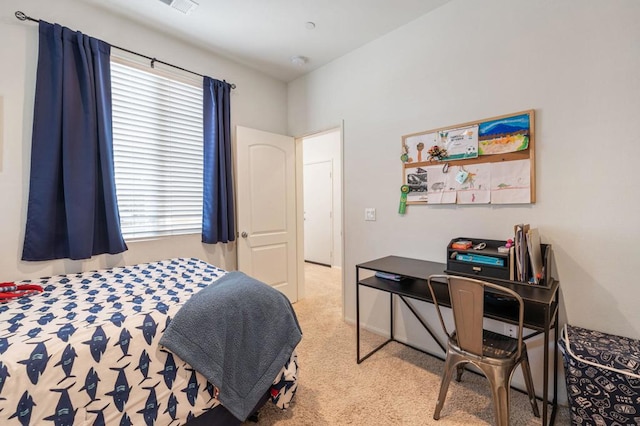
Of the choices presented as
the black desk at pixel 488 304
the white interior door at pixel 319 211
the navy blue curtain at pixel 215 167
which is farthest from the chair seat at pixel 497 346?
the white interior door at pixel 319 211

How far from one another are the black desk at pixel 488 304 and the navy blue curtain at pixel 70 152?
82.4 inches

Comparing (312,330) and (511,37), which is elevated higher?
(511,37)

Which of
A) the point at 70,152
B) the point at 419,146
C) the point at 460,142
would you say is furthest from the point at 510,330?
the point at 70,152

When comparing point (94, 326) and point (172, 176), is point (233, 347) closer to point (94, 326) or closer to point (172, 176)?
point (94, 326)

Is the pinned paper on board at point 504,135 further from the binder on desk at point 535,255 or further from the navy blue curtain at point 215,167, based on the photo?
the navy blue curtain at point 215,167

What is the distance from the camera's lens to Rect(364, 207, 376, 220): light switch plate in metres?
2.73

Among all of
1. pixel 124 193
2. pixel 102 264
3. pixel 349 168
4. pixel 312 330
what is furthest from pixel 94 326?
pixel 349 168

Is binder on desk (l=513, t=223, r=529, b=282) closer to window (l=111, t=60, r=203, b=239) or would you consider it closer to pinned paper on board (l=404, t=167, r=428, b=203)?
pinned paper on board (l=404, t=167, r=428, b=203)

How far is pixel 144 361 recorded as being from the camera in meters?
1.24

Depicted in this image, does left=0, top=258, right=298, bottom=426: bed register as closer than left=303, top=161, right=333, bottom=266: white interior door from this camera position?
Yes

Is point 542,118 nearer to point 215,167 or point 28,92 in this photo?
point 215,167

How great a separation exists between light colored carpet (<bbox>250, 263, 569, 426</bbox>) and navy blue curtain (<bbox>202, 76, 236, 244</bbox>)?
4.55ft

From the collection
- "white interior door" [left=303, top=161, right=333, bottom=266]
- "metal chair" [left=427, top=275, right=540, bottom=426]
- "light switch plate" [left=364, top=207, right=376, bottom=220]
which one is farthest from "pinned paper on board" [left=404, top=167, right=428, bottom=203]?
"white interior door" [left=303, top=161, right=333, bottom=266]

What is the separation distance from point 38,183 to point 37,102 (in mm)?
551
